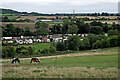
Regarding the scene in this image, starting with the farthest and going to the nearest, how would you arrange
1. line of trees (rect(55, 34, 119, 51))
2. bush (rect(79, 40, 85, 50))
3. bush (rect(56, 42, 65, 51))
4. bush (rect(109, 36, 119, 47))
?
1. bush (rect(79, 40, 85, 50))
2. bush (rect(56, 42, 65, 51))
3. line of trees (rect(55, 34, 119, 51))
4. bush (rect(109, 36, 119, 47))

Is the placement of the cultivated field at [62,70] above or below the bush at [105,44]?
above

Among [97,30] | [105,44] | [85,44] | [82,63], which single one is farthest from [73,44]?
[97,30]

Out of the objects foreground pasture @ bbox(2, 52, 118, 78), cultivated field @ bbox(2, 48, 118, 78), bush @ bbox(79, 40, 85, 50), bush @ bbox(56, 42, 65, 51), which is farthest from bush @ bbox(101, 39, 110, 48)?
foreground pasture @ bbox(2, 52, 118, 78)

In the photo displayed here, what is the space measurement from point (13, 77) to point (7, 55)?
35735 mm

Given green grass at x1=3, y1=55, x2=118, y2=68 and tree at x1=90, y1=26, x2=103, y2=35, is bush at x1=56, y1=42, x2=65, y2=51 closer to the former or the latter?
green grass at x1=3, y1=55, x2=118, y2=68

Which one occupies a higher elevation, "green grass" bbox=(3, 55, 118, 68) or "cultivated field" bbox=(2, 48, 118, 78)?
"cultivated field" bbox=(2, 48, 118, 78)

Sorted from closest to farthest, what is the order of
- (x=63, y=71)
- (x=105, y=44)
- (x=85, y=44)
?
(x=63, y=71)
(x=105, y=44)
(x=85, y=44)

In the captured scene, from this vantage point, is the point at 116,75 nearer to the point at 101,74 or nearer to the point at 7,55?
the point at 101,74

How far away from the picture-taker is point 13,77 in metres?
10.7

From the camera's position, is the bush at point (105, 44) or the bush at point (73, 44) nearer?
the bush at point (105, 44)

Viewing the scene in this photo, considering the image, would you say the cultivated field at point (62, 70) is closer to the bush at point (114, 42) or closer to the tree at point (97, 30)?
the bush at point (114, 42)

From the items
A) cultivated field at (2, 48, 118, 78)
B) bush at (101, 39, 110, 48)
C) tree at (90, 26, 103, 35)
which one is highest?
tree at (90, 26, 103, 35)

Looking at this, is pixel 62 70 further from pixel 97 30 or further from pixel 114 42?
pixel 97 30

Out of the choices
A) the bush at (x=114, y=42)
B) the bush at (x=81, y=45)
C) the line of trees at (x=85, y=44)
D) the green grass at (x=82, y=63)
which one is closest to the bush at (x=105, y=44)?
the line of trees at (x=85, y=44)
